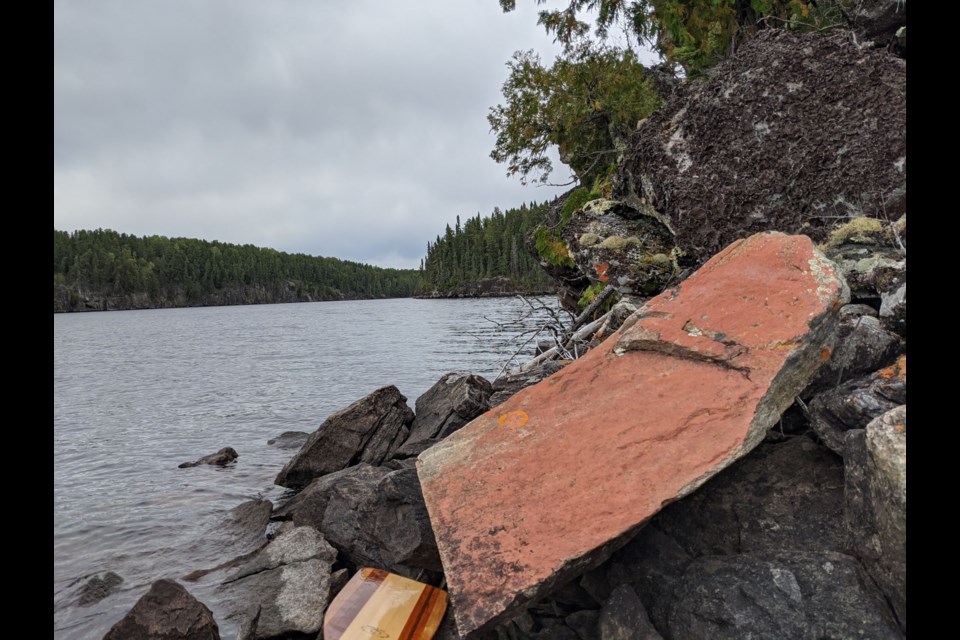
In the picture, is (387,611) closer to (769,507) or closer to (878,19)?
(769,507)

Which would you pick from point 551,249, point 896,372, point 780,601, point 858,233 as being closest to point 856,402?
point 896,372

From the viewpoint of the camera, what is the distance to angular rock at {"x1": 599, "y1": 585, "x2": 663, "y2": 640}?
2896 millimetres

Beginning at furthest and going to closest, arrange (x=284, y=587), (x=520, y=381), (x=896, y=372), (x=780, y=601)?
1. (x=520, y=381)
2. (x=284, y=587)
3. (x=896, y=372)
4. (x=780, y=601)

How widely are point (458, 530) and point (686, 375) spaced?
199 cm

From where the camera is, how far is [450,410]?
7961 mm

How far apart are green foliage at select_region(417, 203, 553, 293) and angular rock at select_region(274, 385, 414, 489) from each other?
96341 mm

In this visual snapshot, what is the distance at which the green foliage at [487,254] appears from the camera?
391ft

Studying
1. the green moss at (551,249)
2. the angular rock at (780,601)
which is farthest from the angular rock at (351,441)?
the green moss at (551,249)

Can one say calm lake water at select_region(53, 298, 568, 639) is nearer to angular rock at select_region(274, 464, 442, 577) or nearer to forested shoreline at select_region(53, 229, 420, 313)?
angular rock at select_region(274, 464, 442, 577)

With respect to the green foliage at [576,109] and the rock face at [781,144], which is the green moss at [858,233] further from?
the green foliage at [576,109]

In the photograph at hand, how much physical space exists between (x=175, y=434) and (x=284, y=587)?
11469 millimetres

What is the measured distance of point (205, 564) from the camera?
673 centimetres
